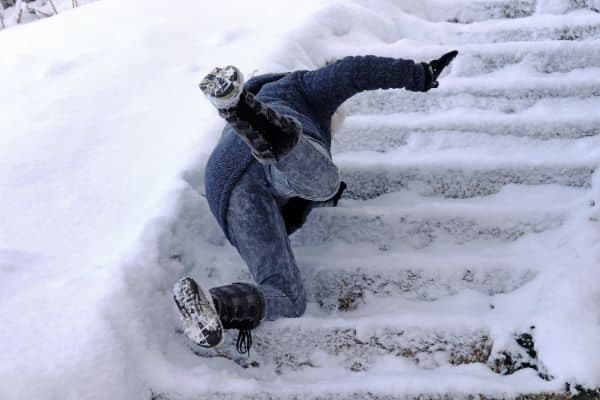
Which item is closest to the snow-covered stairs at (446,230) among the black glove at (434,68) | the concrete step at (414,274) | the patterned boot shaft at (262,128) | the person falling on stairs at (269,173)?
the concrete step at (414,274)

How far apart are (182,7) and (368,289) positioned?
1.75 meters

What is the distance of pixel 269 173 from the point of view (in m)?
1.16

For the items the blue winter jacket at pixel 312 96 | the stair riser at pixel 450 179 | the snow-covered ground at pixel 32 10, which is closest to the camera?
the blue winter jacket at pixel 312 96

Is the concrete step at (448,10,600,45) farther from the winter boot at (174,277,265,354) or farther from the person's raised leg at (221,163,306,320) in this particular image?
the winter boot at (174,277,265,354)

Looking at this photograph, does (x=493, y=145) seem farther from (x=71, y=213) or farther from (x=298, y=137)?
(x=71, y=213)

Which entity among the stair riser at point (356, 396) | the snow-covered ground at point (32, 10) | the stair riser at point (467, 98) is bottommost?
the snow-covered ground at point (32, 10)

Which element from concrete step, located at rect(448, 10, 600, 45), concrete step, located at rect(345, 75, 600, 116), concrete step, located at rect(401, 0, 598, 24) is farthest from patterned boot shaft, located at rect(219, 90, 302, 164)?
concrete step, located at rect(401, 0, 598, 24)

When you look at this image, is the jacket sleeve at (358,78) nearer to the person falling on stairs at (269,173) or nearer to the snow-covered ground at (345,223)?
the person falling on stairs at (269,173)

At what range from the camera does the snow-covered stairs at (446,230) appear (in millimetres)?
1098

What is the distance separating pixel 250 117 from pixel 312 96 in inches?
14.2

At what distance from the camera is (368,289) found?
4.20 feet

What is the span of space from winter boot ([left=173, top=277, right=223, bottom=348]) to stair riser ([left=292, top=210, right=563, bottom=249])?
0.47 meters

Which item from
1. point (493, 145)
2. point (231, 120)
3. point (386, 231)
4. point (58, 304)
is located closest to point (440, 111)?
point (493, 145)

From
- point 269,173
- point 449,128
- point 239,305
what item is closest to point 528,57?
point 449,128
